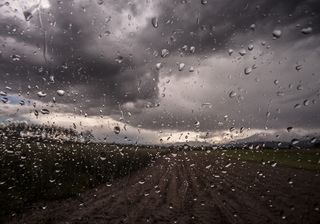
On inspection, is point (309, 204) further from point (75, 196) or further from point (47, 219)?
point (75, 196)

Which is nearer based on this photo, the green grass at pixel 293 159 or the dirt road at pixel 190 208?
the dirt road at pixel 190 208

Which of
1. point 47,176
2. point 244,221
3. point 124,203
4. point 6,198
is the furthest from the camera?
point 47,176

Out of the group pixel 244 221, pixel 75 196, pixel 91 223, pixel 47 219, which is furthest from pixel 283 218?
pixel 75 196

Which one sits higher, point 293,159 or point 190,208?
point 293,159

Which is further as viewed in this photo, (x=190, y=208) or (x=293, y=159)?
(x=293, y=159)

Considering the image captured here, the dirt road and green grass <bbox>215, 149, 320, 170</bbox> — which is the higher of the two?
green grass <bbox>215, 149, 320, 170</bbox>

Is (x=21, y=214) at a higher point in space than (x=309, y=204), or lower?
lower

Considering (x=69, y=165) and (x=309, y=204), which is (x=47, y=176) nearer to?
(x=69, y=165)

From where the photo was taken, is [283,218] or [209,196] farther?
[209,196]

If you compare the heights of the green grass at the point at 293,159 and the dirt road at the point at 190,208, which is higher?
the green grass at the point at 293,159

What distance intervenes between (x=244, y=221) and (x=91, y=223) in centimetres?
474

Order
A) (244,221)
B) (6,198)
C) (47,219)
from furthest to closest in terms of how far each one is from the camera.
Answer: (6,198), (47,219), (244,221)

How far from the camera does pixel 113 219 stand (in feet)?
35.9

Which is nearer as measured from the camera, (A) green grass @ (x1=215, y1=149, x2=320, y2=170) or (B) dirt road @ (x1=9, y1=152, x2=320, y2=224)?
(B) dirt road @ (x1=9, y1=152, x2=320, y2=224)
